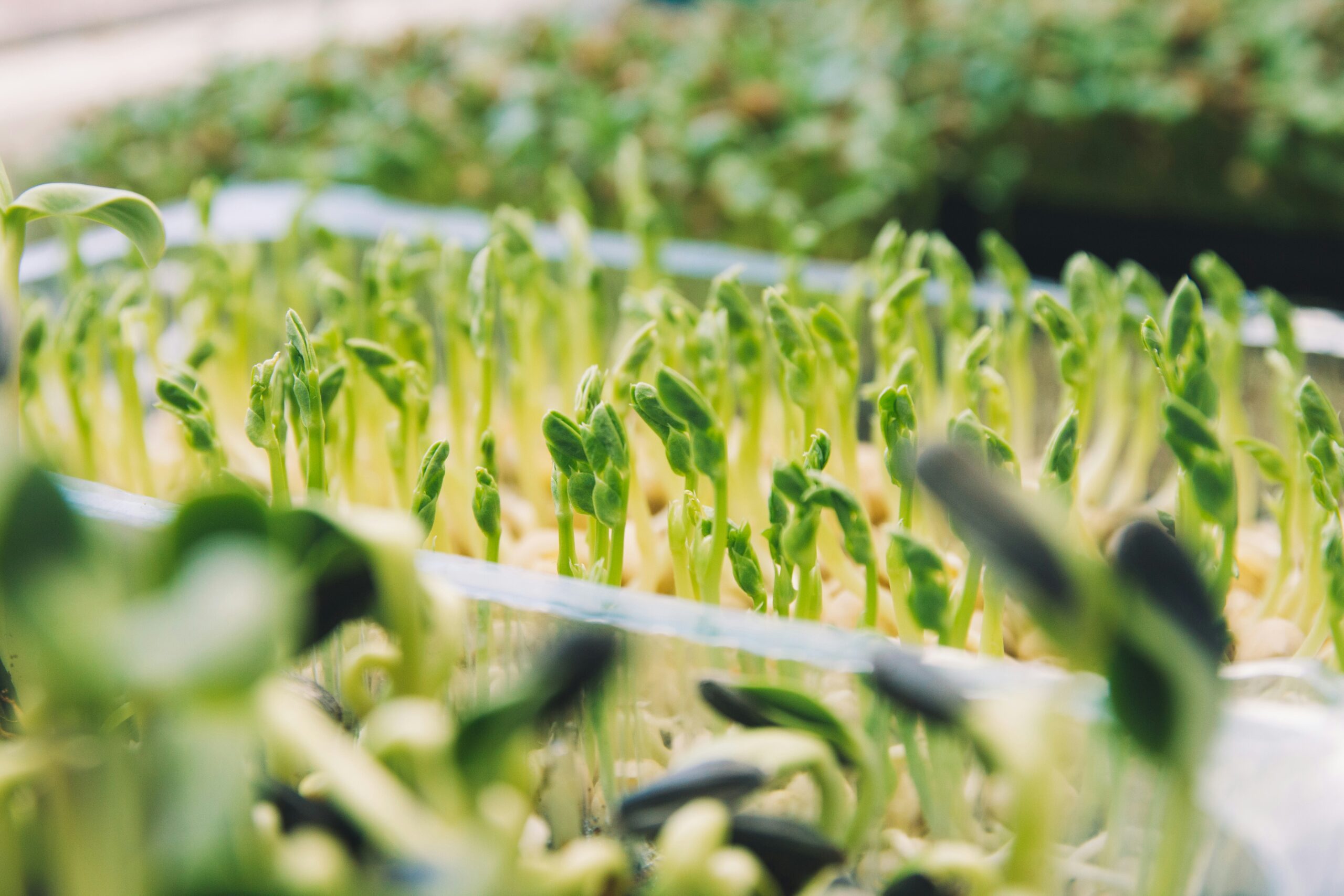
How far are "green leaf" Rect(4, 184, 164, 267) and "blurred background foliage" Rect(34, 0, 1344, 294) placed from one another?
828 millimetres

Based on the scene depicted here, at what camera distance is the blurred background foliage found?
52.0 inches

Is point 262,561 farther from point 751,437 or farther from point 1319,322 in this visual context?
point 1319,322

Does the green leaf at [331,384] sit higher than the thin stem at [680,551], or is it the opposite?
the green leaf at [331,384]

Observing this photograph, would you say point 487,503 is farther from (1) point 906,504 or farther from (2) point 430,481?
(1) point 906,504

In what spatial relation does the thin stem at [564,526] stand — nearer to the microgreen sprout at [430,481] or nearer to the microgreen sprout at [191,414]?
the microgreen sprout at [430,481]

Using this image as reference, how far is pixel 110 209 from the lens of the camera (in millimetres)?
375

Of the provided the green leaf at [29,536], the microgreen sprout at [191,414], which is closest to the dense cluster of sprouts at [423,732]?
the green leaf at [29,536]

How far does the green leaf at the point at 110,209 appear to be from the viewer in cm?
37

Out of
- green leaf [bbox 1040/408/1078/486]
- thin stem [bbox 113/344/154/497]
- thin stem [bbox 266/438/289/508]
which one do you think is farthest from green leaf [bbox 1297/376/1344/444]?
thin stem [bbox 113/344/154/497]

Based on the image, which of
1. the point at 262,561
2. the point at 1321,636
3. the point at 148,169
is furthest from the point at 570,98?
the point at 262,561

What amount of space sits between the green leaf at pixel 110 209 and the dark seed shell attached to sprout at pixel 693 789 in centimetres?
24

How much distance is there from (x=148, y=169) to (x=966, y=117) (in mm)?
1086

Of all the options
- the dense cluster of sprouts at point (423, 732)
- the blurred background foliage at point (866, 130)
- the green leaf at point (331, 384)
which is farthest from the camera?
the blurred background foliage at point (866, 130)

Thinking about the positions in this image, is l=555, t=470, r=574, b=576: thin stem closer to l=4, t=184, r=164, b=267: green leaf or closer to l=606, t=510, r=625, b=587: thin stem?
l=606, t=510, r=625, b=587: thin stem
